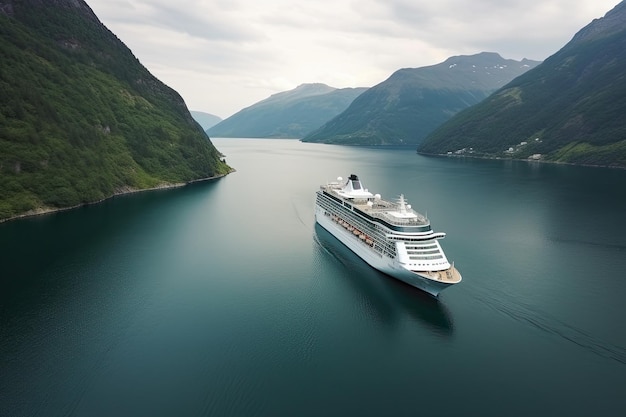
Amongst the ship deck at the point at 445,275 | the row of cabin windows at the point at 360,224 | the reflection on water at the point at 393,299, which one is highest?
the row of cabin windows at the point at 360,224

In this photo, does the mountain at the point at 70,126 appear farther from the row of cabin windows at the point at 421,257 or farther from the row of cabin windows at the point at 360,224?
the row of cabin windows at the point at 421,257

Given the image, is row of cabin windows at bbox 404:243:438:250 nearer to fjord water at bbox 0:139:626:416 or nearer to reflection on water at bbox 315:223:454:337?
reflection on water at bbox 315:223:454:337

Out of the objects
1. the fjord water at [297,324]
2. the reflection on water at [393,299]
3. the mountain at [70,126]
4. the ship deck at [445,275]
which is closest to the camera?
the fjord water at [297,324]

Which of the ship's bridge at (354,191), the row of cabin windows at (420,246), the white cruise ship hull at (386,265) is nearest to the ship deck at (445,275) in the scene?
the white cruise ship hull at (386,265)

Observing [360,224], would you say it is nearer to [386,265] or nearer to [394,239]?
[386,265]

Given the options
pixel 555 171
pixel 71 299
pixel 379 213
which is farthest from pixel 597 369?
pixel 555 171

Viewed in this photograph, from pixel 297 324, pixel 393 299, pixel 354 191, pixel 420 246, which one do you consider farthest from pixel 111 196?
pixel 420 246
